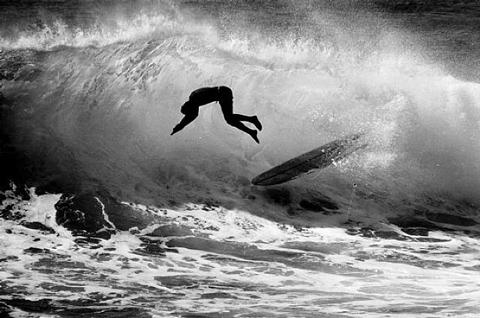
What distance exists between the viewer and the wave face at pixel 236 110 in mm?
14453

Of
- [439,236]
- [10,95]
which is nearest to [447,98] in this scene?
[439,236]

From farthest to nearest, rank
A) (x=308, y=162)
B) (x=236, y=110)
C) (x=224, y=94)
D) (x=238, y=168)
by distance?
(x=236, y=110)
(x=238, y=168)
(x=308, y=162)
(x=224, y=94)

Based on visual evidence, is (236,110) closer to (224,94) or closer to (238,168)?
(238,168)

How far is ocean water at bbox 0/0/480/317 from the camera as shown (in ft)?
30.4

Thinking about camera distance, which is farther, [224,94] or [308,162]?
[308,162]

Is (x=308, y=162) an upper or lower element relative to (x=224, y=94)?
upper

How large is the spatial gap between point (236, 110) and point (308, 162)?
5210 mm

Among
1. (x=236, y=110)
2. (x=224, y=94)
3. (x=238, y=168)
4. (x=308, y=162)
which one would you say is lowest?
(x=224, y=94)

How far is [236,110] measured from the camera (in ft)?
58.1

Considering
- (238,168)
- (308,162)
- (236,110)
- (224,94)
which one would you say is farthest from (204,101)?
(236,110)

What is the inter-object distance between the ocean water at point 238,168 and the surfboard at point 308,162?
1.04 ft

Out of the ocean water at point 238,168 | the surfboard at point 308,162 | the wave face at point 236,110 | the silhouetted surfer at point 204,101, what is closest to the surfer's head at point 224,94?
the silhouetted surfer at point 204,101

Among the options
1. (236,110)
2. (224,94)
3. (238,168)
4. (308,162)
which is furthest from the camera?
(236,110)

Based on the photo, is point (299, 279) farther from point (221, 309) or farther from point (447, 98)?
point (447, 98)
